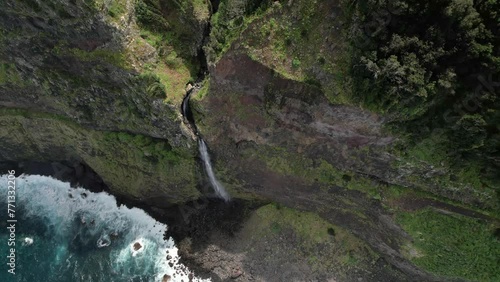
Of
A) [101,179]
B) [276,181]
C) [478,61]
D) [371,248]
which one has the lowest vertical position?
[101,179]

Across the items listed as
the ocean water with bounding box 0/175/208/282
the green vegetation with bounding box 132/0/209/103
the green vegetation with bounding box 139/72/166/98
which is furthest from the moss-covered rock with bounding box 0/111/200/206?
the green vegetation with bounding box 132/0/209/103

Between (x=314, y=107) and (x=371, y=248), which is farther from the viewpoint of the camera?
(x=371, y=248)

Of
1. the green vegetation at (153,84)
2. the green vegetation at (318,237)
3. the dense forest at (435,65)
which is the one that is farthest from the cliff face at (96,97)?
the dense forest at (435,65)

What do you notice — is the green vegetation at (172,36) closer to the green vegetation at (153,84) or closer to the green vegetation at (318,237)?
the green vegetation at (153,84)

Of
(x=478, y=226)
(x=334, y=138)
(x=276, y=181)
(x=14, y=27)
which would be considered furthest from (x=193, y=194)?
(x=478, y=226)

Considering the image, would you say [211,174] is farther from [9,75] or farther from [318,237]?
[9,75]

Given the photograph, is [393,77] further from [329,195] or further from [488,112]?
[329,195]
